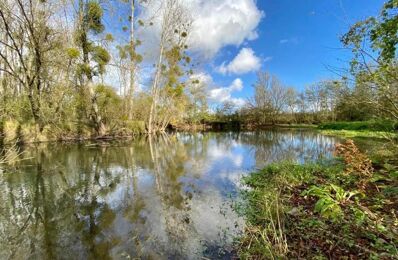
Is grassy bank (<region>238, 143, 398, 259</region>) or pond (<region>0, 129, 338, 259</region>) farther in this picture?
pond (<region>0, 129, 338, 259</region>)

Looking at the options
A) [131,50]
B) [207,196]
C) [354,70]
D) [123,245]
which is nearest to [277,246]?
[123,245]

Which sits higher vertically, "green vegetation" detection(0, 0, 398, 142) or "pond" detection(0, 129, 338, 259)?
"green vegetation" detection(0, 0, 398, 142)

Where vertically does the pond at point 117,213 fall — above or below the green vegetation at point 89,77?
below

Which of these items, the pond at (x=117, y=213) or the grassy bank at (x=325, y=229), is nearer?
the grassy bank at (x=325, y=229)

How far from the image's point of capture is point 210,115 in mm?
45688

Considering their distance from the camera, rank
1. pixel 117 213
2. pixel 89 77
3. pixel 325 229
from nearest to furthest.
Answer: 1. pixel 325 229
2. pixel 117 213
3. pixel 89 77

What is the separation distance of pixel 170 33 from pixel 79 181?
19.0 m

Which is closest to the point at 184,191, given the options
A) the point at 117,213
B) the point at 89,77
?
the point at 117,213

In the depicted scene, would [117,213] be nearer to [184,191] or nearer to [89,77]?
[184,191]

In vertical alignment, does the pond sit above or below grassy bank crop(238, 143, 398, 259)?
below

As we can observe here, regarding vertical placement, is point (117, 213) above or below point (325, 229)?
below

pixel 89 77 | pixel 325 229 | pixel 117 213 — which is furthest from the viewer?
pixel 89 77

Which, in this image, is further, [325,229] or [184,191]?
[184,191]

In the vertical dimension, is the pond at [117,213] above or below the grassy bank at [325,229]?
below
